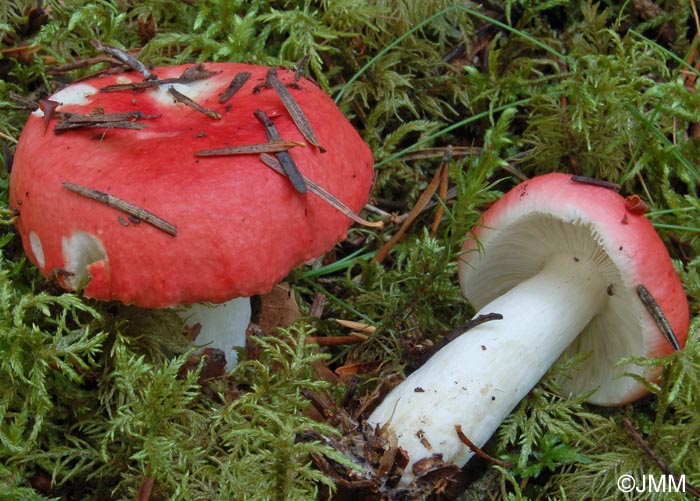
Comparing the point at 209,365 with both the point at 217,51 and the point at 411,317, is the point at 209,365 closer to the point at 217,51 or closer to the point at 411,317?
the point at 411,317

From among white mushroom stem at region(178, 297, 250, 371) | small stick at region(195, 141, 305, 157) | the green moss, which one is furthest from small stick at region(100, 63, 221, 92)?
white mushroom stem at region(178, 297, 250, 371)

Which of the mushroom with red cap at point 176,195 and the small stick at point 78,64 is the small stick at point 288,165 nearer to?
the mushroom with red cap at point 176,195

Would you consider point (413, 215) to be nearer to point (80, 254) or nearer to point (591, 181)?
point (591, 181)

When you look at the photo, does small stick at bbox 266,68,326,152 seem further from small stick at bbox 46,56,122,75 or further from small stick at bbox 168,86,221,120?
small stick at bbox 46,56,122,75

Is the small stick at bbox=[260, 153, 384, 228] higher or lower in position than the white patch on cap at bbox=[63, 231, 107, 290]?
higher

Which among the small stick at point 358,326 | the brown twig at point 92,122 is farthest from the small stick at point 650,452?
the brown twig at point 92,122

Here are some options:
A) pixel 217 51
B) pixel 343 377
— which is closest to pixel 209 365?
pixel 343 377
